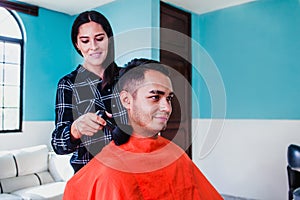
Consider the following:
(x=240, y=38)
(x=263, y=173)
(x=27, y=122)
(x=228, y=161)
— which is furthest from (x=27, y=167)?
(x=240, y=38)

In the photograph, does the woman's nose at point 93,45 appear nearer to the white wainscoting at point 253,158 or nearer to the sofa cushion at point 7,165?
the white wainscoting at point 253,158

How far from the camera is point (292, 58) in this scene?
3852 millimetres

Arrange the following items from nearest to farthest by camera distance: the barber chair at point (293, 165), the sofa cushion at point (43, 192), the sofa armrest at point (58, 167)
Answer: the barber chair at point (293, 165), the sofa cushion at point (43, 192), the sofa armrest at point (58, 167)

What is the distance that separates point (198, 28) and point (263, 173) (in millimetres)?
2218

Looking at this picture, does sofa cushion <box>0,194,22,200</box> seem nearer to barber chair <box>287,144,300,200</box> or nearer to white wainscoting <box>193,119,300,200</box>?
white wainscoting <box>193,119,300,200</box>

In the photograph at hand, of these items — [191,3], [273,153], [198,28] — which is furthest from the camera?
[198,28]

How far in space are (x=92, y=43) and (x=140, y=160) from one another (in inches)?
21.5

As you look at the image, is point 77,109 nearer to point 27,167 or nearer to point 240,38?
point 27,167

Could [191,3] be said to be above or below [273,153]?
above

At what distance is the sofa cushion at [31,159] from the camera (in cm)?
364

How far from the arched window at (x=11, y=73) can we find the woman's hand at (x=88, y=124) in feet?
9.29

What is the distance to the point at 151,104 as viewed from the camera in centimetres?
127

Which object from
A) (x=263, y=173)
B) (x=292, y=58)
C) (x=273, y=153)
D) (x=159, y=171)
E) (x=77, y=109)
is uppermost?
(x=292, y=58)

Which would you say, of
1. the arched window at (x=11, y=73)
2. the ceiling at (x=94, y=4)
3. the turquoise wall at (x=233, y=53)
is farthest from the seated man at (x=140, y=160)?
the arched window at (x=11, y=73)
